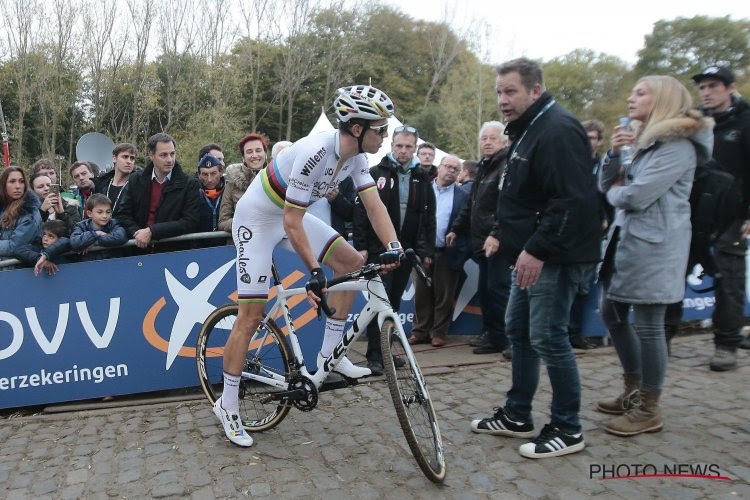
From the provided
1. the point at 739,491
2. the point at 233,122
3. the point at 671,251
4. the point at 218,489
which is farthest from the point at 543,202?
the point at 233,122

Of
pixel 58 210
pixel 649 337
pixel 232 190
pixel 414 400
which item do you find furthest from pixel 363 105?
pixel 58 210

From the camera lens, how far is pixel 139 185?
18.5 ft

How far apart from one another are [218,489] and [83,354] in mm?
2327

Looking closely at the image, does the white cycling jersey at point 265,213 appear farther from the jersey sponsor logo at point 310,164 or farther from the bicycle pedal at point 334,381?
the bicycle pedal at point 334,381

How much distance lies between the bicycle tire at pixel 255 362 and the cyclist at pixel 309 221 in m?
0.22

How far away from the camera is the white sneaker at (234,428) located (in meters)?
4.01

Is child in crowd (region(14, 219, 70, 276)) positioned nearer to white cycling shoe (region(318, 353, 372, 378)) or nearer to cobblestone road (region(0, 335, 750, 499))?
cobblestone road (region(0, 335, 750, 499))

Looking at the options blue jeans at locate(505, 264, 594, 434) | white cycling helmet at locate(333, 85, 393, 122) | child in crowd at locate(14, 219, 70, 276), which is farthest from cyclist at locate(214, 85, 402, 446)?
child in crowd at locate(14, 219, 70, 276)

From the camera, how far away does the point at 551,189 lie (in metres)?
3.43

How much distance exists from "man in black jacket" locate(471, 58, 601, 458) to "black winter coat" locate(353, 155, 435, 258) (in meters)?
1.96

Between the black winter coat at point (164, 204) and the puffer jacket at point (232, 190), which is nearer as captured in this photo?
the black winter coat at point (164, 204)

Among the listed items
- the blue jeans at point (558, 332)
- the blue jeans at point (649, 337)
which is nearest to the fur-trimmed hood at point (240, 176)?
the blue jeans at point (558, 332)

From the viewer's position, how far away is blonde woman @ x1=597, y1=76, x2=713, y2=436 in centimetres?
378

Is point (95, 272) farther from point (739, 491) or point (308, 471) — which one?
point (739, 491)
